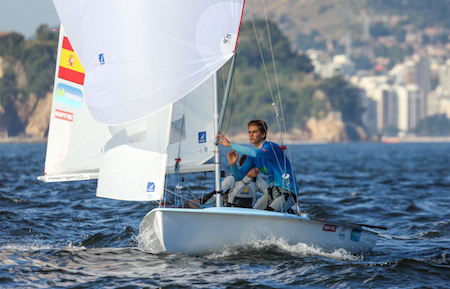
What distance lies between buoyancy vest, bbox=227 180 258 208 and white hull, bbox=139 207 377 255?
58 cm

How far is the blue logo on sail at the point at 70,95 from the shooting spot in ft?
27.0

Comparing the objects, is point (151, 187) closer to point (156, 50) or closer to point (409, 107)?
point (156, 50)

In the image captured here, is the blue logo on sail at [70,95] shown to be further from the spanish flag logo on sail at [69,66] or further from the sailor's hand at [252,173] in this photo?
the sailor's hand at [252,173]

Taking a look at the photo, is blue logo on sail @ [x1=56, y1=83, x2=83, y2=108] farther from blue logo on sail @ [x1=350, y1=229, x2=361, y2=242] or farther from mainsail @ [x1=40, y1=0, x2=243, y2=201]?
blue logo on sail @ [x1=350, y1=229, x2=361, y2=242]

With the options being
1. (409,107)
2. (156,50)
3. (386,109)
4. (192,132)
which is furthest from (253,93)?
(156,50)

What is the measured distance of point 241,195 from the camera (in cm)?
680

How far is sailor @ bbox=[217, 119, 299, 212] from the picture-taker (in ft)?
21.2

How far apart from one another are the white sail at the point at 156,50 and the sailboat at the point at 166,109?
10 mm

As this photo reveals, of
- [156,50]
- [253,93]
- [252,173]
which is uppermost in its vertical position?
[253,93]

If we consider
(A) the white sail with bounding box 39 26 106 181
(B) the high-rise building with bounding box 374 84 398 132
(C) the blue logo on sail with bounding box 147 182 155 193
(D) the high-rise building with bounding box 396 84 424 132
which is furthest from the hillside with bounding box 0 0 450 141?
(D) the high-rise building with bounding box 396 84 424 132

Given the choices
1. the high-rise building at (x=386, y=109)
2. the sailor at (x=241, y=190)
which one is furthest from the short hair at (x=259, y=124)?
the high-rise building at (x=386, y=109)

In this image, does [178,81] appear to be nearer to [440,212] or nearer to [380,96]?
[440,212]

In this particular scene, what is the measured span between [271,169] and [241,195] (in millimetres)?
460

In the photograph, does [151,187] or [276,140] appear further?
[276,140]
